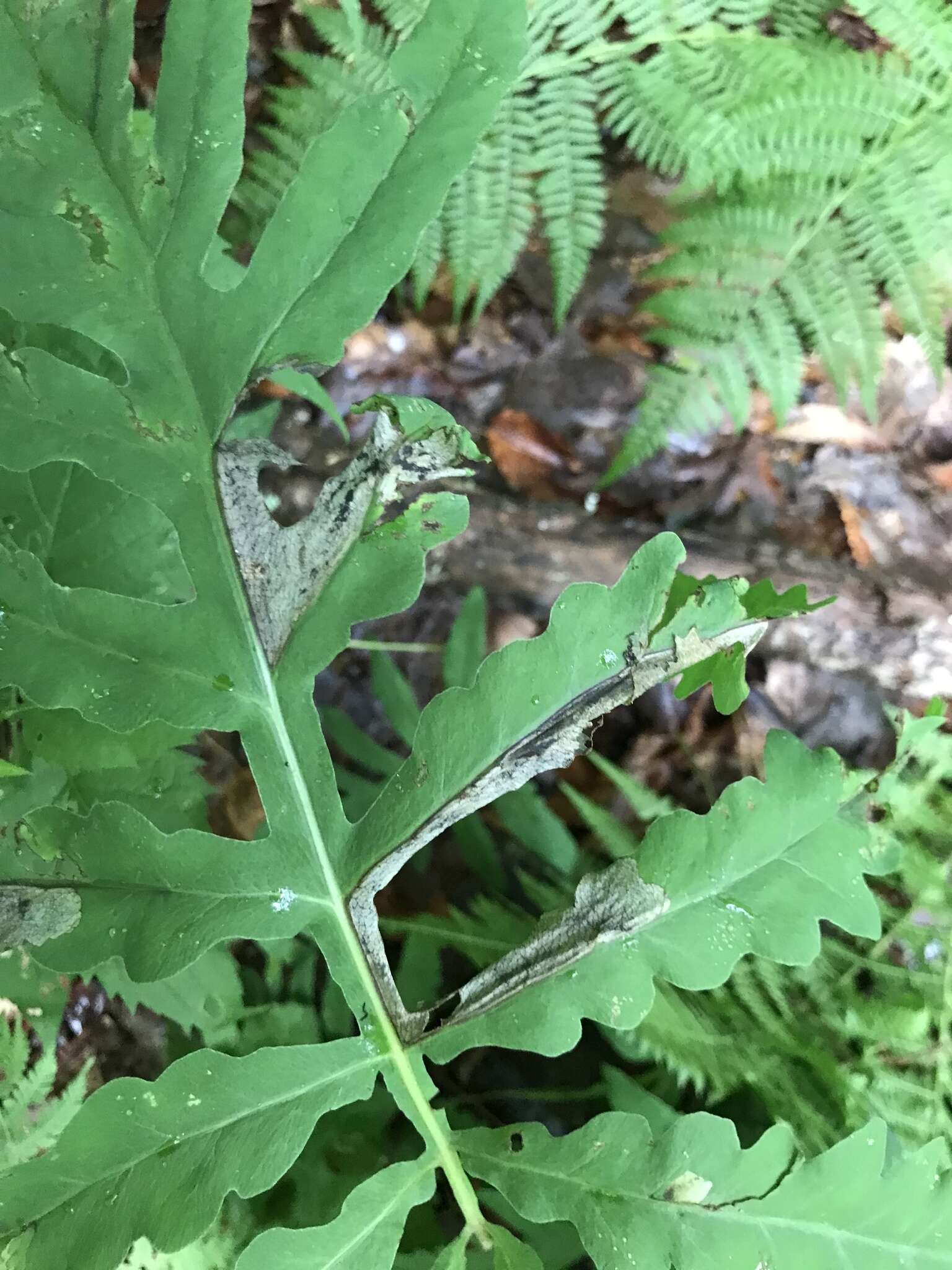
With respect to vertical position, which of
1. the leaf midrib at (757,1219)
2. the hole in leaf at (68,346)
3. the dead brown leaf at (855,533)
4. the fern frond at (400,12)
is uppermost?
the fern frond at (400,12)

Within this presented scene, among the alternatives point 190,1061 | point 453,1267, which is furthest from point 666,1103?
point 190,1061

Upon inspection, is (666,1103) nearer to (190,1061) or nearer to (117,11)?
(190,1061)

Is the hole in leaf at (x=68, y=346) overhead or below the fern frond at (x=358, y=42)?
below

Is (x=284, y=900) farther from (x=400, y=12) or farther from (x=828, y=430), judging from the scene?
(x=828, y=430)

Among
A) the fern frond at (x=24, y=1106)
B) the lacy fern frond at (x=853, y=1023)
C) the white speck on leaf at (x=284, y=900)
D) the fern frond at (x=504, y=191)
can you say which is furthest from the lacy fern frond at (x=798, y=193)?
the fern frond at (x=24, y=1106)

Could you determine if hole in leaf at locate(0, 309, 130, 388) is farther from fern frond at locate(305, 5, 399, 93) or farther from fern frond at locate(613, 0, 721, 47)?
fern frond at locate(613, 0, 721, 47)

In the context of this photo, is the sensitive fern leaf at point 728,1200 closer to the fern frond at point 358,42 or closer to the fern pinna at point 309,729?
the fern pinna at point 309,729

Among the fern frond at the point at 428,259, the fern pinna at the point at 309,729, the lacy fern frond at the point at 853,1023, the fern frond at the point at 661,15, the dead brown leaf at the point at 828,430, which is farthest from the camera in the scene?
the dead brown leaf at the point at 828,430

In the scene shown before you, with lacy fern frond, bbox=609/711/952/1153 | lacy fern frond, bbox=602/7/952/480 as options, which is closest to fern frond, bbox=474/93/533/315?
lacy fern frond, bbox=602/7/952/480
